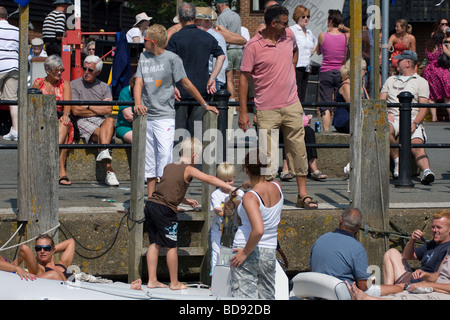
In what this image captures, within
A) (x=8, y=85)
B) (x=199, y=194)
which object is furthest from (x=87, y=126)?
→ (x=8, y=85)

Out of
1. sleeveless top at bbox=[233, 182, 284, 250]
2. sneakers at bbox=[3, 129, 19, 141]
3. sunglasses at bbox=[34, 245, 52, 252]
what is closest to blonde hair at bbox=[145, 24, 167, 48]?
sunglasses at bbox=[34, 245, 52, 252]

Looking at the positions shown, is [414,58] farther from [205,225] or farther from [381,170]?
[205,225]

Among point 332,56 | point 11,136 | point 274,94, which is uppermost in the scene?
point 332,56

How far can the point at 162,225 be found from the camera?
782cm

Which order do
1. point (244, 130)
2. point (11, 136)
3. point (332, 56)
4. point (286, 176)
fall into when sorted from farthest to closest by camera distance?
point (332, 56) → point (11, 136) → point (286, 176) → point (244, 130)

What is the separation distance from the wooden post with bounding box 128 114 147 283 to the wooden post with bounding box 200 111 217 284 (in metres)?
0.62

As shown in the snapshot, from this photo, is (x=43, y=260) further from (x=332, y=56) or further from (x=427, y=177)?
(x=332, y=56)

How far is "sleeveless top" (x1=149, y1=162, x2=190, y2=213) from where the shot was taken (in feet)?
25.5

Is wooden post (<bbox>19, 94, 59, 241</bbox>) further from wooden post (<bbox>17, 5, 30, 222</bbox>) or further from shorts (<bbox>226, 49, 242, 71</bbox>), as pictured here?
shorts (<bbox>226, 49, 242, 71</bbox>)

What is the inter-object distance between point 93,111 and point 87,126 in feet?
0.62

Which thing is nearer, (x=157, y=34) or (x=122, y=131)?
(x=157, y=34)
